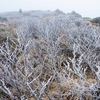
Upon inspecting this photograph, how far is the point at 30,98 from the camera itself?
3.09m

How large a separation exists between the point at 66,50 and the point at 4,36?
2.31 m

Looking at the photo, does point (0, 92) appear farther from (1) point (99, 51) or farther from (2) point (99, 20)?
(2) point (99, 20)

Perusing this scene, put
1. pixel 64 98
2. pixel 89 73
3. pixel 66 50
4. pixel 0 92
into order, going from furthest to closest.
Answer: pixel 66 50 → pixel 89 73 → pixel 0 92 → pixel 64 98

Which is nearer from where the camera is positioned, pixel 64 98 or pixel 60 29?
pixel 64 98

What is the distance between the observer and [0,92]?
3428 millimetres

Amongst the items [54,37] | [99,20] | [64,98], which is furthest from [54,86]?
[99,20]

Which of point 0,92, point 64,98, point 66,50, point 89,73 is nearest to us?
point 64,98

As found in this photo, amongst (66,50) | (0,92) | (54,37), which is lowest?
(0,92)

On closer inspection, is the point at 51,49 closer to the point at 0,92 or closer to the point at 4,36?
the point at 0,92

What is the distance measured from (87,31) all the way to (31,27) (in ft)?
9.35

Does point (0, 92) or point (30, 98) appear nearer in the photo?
point (30, 98)

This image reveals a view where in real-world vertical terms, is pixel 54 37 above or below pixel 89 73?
above

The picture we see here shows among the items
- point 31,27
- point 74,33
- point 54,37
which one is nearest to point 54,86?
point 54,37

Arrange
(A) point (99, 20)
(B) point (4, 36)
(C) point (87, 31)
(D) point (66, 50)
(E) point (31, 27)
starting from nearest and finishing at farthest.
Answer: (D) point (66, 50), (C) point (87, 31), (B) point (4, 36), (E) point (31, 27), (A) point (99, 20)
